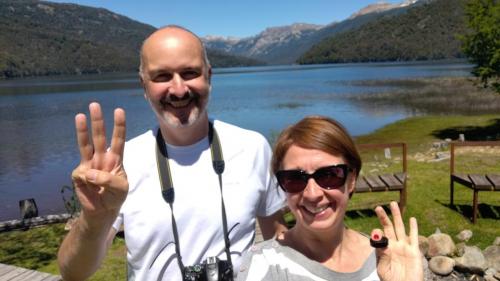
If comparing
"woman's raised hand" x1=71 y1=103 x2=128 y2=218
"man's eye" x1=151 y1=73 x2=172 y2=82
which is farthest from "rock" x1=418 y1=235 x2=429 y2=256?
"woman's raised hand" x1=71 y1=103 x2=128 y2=218

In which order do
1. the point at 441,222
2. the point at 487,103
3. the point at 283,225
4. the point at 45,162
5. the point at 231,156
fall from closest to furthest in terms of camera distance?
the point at 231,156
the point at 283,225
the point at 441,222
the point at 45,162
the point at 487,103

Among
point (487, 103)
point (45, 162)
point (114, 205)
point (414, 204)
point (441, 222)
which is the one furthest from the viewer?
point (487, 103)

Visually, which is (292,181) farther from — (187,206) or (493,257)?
(493,257)

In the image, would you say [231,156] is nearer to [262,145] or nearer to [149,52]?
[262,145]

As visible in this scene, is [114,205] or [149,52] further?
[149,52]

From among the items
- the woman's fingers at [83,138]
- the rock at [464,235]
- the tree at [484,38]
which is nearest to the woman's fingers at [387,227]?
the woman's fingers at [83,138]

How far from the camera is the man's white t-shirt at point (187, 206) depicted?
2535 mm

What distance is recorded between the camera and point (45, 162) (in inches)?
965

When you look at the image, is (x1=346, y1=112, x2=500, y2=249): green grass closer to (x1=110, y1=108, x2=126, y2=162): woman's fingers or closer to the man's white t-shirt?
the man's white t-shirt

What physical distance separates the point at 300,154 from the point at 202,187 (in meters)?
0.67

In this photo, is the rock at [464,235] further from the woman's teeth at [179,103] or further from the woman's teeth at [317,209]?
the woman's teeth at [179,103]

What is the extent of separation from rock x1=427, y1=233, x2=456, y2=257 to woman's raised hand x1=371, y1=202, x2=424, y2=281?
5.06 m

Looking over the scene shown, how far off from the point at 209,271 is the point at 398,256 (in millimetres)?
1038

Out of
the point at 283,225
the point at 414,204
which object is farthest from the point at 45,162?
the point at 283,225
